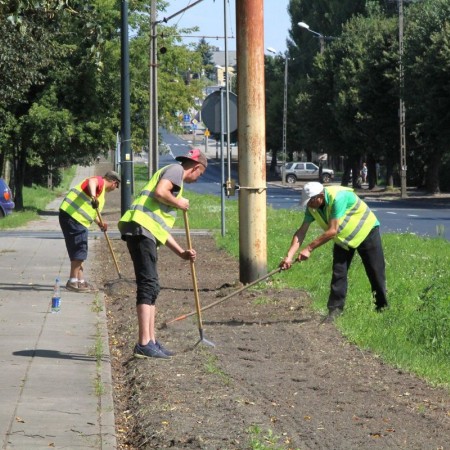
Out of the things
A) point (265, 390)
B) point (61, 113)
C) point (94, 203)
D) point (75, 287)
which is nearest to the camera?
point (265, 390)

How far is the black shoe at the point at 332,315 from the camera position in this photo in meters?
11.0

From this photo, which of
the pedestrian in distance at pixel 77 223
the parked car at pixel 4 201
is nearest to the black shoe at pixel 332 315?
the pedestrian in distance at pixel 77 223

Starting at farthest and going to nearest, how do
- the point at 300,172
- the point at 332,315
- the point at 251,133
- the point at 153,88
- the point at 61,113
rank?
the point at 300,172 → the point at 61,113 → the point at 153,88 → the point at 251,133 → the point at 332,315

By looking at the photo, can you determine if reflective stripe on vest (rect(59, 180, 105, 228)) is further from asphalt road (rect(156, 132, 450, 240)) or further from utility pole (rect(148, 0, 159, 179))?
utility pole (rect(148, 0, 159, 179))

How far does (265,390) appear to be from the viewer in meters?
7.86

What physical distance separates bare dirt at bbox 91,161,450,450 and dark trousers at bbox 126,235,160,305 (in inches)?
20.3

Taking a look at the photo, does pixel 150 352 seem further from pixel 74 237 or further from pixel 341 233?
pixel 74 237

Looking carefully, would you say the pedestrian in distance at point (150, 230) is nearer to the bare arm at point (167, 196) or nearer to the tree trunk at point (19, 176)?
the bare arm at point (167, 196)

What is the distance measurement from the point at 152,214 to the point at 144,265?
40cm

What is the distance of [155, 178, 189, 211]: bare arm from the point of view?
29.2 ft

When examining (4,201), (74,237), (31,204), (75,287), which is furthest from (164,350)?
(31,204)

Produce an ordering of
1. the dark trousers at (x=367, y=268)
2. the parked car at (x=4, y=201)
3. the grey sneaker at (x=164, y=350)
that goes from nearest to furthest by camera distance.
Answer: the grey sneaker at (x=164, y=350)
the dark trousers at (x=367, y=268)
the parked car at (x=4, y=201)

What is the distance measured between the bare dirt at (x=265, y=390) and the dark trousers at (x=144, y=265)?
515 millimetres

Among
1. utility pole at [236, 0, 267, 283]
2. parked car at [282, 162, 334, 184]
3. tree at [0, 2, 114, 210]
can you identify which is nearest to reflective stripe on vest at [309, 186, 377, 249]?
utility pole at [236, 0, 267, 283]
